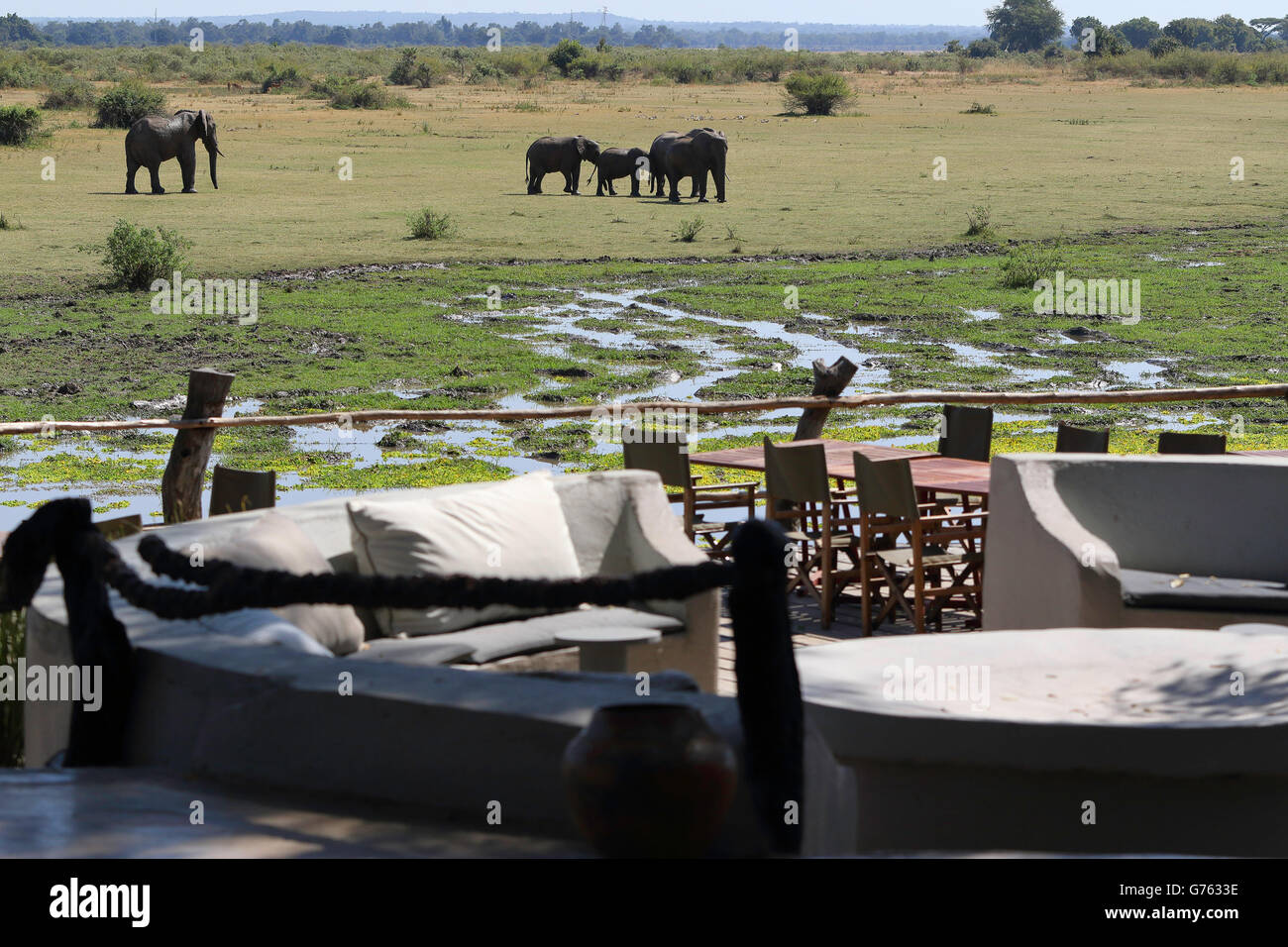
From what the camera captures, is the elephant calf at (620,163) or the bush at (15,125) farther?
the bush at (15,125)

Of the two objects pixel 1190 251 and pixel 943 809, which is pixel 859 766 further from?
pixel 1190 251

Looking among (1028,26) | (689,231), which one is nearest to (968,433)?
(689,231)

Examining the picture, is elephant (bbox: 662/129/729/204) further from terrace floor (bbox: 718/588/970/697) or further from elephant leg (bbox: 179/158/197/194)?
terrace floor (bbox: 718/588/970/697)

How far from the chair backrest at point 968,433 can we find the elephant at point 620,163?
25681mm

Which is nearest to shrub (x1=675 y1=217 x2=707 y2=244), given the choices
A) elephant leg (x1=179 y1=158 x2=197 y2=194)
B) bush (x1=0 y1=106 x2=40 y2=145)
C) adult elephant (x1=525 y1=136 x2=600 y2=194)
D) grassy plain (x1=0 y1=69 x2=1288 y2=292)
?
grassy plain (x1=0 y1=69 x2=1288 y2=292)

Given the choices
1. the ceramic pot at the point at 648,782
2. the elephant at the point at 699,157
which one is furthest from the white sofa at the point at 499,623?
the elephant at the point at 699,157

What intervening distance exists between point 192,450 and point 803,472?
297 cm

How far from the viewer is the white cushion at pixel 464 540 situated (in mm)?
5625

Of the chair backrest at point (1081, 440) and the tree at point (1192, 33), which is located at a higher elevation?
the tree at point (1192, 33)

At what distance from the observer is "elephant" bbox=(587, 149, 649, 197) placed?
34.2 m

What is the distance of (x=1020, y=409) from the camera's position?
17.2 metres

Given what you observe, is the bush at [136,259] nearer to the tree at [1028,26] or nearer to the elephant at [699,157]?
the elephant at [699,157]

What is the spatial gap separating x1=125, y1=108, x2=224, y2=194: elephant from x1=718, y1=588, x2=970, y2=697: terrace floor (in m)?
25.2

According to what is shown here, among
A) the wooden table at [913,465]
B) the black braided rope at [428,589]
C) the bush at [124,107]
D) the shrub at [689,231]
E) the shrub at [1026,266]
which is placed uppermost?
the bush at [124,107]
